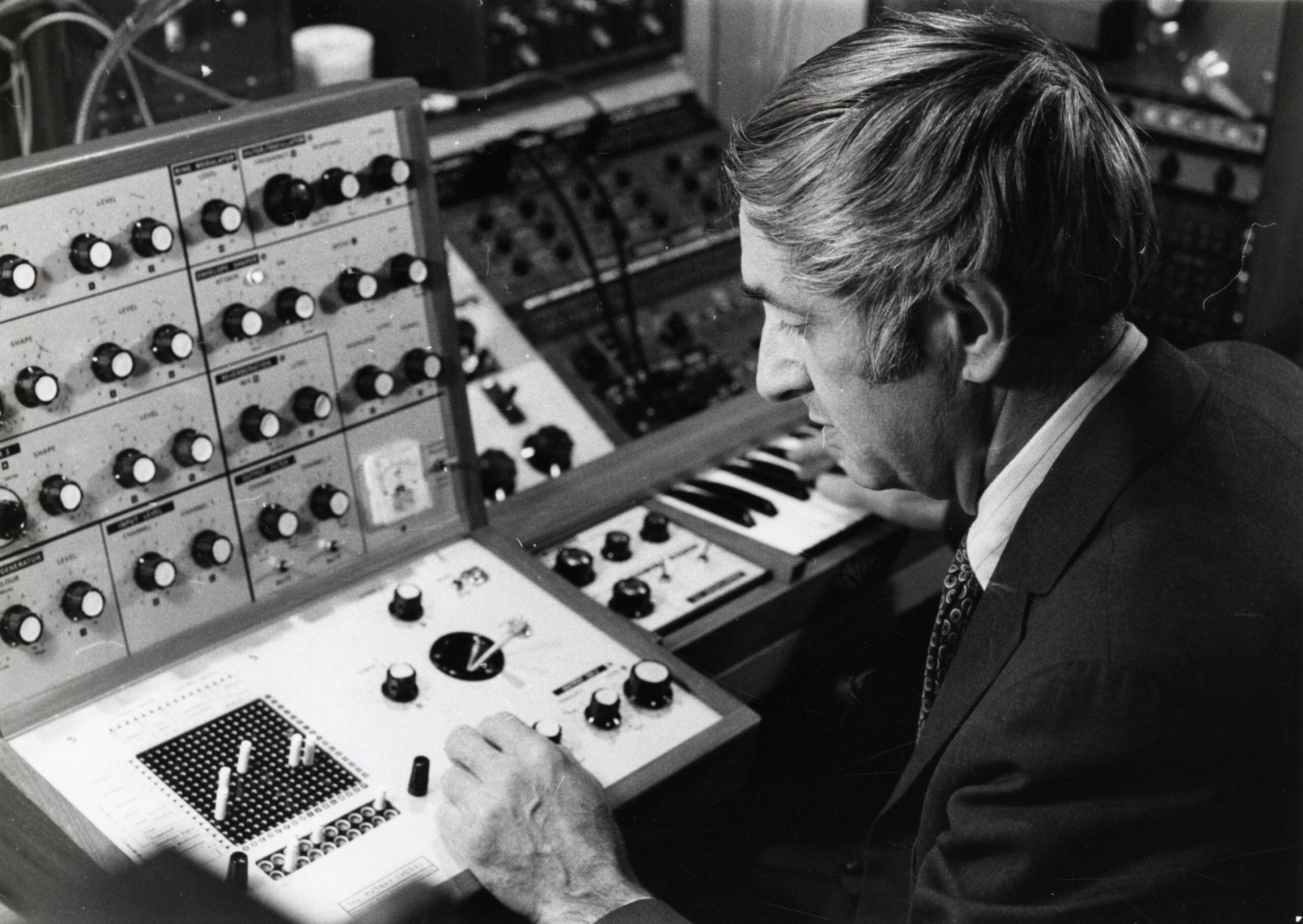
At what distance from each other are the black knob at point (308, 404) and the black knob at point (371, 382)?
0.05 metres

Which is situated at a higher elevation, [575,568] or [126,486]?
[126,486]

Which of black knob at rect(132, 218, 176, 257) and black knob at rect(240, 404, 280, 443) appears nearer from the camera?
black knob at rect(132, 218, 176, 257)

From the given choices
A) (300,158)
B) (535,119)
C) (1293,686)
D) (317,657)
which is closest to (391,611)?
(317,657)

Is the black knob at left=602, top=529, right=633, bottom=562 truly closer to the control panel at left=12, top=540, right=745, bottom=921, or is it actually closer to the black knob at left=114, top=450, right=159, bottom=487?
the control panel at left=12, top=540, right=745, bottom=921

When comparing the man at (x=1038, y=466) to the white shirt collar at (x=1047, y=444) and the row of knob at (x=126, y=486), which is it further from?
the row of knob at (x=126, y=486)

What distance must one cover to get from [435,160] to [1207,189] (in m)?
1.46

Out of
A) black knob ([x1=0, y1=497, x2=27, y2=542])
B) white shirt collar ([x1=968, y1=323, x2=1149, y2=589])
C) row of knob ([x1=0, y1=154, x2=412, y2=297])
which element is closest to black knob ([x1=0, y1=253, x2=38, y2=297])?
row of knob ([x1=0, y1=154, x2=412, y2=297])

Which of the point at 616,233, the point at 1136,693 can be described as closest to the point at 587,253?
the point at 616,233

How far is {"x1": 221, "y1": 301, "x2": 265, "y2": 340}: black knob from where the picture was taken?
1535mm

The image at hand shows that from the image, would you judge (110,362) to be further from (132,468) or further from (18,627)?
(18,627)

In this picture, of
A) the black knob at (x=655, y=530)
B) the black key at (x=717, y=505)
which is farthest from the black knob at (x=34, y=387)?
the black key at (x=717, y=505)

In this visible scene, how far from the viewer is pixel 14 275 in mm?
1350

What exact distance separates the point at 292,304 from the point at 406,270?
0.49 ft

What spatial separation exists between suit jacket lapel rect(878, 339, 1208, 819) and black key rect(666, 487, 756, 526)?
729 millimetres
